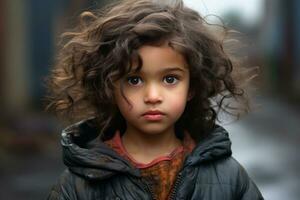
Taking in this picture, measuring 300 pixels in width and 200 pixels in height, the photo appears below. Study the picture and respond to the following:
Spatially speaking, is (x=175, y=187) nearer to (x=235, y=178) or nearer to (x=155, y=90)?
→ (x=235, y=178)

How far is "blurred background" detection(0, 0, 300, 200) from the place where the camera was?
32.4ft

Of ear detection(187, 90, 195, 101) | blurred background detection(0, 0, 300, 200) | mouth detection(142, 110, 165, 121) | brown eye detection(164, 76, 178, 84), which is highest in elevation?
brown eye detection(164, 76, 178, 84)

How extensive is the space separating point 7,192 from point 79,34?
20.1 ft

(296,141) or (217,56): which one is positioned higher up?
(217,56)

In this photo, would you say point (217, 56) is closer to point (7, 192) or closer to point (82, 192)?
point (82, 192)

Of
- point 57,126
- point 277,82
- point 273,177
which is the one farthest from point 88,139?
point 277,82

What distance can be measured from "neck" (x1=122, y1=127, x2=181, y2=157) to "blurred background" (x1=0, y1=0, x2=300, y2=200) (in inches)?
30.1

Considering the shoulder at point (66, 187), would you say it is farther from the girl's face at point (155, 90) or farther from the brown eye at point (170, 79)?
the brown eye at point (170, 79)

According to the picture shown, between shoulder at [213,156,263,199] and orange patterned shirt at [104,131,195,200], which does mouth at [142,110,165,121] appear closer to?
orange patterned shirt at [104,131,195,200]

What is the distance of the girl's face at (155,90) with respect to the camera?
2.88 meters

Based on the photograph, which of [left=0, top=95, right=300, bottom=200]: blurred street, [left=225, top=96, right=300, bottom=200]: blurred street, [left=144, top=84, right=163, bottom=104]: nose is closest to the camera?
[left=144, top=84, right=163, bottom=104]: nose

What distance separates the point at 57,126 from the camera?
14883 millimetres

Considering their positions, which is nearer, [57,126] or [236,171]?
[236,171]

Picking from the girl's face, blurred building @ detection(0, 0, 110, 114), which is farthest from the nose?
blurred building @ detection(0, 0, 110, 114)
